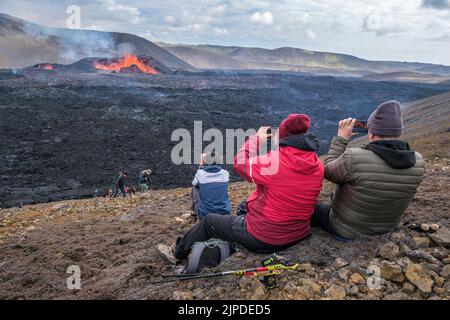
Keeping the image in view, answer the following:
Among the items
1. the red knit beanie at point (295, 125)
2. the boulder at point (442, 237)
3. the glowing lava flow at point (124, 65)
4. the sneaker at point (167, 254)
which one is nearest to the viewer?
the red knit beanie at point (295, 125)

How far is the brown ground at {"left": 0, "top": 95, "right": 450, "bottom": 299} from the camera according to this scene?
3500 millimetres

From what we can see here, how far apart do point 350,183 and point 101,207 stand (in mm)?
7426

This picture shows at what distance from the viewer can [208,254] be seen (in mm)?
3998

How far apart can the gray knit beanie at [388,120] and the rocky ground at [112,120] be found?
1291 centimetres

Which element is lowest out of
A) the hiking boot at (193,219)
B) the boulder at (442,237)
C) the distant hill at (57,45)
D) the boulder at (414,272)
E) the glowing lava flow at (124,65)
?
the hiking boot at (193,219)

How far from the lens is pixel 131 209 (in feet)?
29.5

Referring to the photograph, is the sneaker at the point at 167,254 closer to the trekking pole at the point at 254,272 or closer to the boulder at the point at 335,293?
the trekking pole at the point at 254,272

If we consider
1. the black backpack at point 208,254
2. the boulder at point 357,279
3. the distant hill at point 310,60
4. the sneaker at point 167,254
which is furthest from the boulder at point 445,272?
the distant hill at point 310,60

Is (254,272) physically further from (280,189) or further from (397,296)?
(397,296)

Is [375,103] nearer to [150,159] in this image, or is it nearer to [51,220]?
[150,159]

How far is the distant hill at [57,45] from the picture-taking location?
251ft

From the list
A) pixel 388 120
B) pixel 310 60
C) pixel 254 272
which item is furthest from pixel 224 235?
pixel 310 60

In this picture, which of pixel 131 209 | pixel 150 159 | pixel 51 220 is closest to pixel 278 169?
pixel 131 209

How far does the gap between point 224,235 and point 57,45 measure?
9612 centimetres
